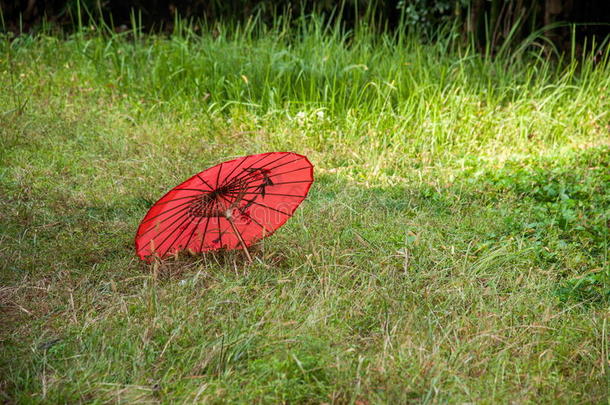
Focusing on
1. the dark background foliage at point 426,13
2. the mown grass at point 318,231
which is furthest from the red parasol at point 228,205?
the dark background foliage at point 426,13

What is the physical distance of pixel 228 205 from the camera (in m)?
2.79

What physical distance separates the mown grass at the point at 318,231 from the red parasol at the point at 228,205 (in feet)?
0.45

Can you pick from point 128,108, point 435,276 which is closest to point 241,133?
point 128,108

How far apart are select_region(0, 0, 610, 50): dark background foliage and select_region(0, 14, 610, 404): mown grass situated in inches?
18.0

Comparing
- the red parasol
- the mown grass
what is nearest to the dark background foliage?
the mown grass

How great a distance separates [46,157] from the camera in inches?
173

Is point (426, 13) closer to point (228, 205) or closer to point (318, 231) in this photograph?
point (318, 231)

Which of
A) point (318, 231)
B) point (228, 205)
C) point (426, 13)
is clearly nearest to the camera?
point (228, 205)

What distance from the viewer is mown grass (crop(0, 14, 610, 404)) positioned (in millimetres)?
2027

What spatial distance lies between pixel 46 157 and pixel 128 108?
1083 mm

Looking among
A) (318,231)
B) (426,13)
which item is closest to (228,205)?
(318,231)

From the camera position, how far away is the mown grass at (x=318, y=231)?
2.03 meters

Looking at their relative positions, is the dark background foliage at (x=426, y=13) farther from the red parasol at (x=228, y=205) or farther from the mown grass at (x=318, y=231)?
the red parasol at (x=228, y=205)

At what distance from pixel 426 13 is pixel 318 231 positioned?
189 inches
